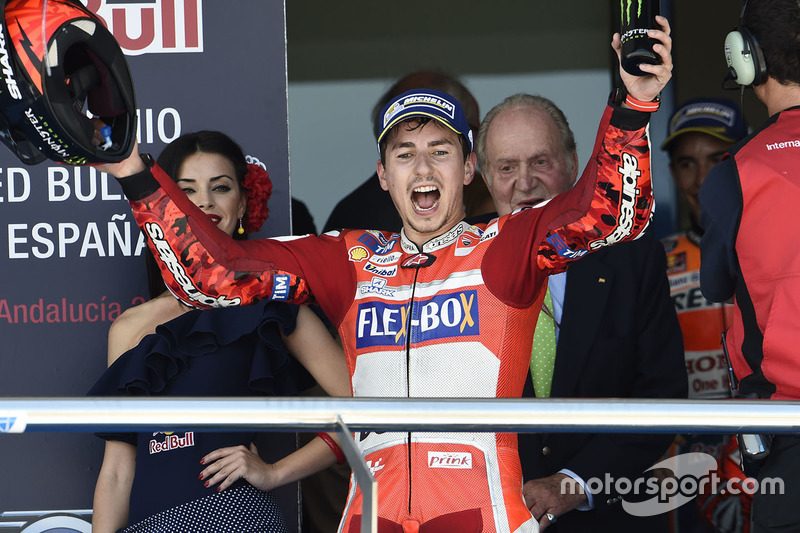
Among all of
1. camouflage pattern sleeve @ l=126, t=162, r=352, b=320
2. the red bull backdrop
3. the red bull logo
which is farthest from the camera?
the red bull backdrop

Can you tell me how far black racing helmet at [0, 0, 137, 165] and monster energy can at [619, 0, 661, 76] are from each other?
1.01 m

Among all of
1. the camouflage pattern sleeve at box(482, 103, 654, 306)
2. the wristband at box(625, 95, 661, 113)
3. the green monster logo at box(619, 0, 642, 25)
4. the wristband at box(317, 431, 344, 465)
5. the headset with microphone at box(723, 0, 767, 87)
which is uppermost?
the green monster logo at box(619, 0, 642, 25)

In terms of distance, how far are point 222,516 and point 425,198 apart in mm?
943

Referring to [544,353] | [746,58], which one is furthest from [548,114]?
[746,58]

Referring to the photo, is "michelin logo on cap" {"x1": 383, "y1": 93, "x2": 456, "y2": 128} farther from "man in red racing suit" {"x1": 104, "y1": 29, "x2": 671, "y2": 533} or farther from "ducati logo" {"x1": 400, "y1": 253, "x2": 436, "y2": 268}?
"ducati logo" {"x1": 400, "y1": 253, "x2": 436, "y2": 268}

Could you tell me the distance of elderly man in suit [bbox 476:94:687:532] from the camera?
9.02 feet

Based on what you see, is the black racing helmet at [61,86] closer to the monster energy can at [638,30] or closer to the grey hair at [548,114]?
the monster energy can at [638,30]

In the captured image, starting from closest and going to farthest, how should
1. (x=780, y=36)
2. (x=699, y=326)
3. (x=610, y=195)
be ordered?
(x=610, y=195) < (x=780, y=36) < (x=699, y=326)

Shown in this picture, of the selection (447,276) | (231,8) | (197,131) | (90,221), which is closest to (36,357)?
(90,221)

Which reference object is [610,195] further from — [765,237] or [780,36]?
[780,36]

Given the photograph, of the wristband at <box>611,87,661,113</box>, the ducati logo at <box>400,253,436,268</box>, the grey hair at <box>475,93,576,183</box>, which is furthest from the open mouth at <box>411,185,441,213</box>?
the grey hair at <box>475,93,576,183</box>

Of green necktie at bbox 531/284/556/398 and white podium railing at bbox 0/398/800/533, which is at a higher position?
white podium railing at bbox 0/398/800/533

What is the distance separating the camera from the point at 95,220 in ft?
10.4

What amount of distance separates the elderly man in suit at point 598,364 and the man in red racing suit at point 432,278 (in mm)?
557
